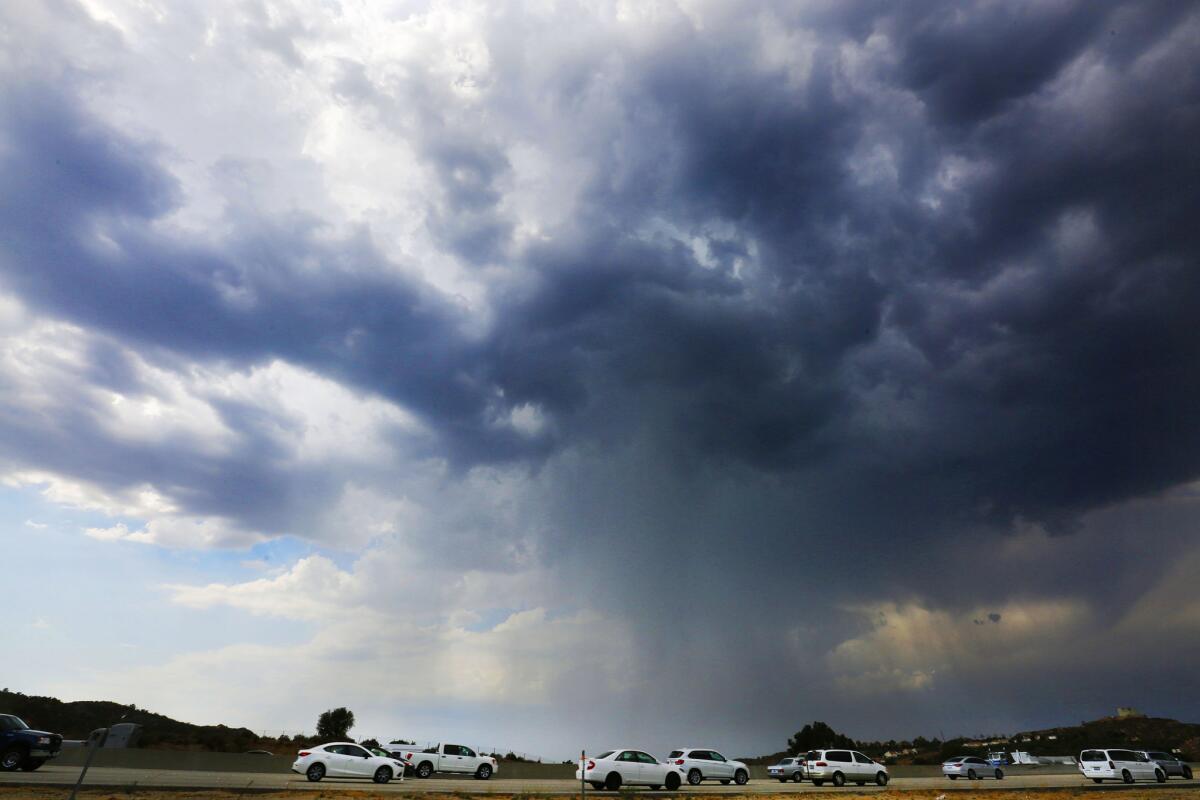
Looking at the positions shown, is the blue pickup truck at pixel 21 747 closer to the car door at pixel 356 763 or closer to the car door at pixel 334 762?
the car door at pixel 334 762

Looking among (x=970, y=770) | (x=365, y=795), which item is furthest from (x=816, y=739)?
(x=365, y=795)

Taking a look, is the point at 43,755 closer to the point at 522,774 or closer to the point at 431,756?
the point at 431,756

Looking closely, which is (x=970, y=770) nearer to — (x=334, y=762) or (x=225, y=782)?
(x=334, y=762)

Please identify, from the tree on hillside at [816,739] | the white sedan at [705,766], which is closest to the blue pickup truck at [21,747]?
the white sedan at [705,766]

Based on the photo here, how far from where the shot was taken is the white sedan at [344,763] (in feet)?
114

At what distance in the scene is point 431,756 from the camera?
4294 centimetres

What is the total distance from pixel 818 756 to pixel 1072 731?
13860 cm

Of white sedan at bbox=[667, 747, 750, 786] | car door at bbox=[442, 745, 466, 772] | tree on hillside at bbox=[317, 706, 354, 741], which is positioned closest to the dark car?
white sedan at bbox=[667, 747, 750, 786]

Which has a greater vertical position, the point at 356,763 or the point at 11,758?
the point at 356,763

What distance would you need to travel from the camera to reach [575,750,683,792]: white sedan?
112 ft

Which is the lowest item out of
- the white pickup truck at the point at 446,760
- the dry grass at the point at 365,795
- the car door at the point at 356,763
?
the dry grass at the point at 365,795

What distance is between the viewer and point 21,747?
31.6m

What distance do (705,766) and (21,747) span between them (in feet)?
107

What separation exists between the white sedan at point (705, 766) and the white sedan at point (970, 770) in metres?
21.4
